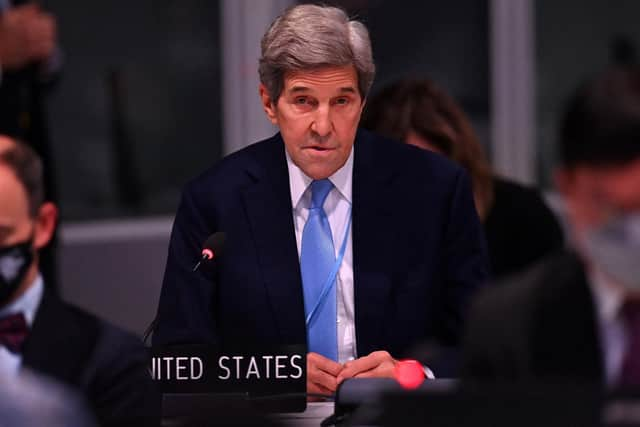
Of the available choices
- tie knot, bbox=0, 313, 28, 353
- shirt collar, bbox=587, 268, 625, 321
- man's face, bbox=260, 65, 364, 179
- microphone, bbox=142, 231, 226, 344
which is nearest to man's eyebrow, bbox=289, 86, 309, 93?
man's face, bbox=260, 65, 364, 179

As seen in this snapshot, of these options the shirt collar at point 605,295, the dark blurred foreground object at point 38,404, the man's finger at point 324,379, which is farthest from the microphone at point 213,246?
the shirt collar at point 605,295

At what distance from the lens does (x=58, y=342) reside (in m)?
1.77

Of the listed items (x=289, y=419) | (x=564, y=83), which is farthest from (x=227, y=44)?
(x=289, y=419)

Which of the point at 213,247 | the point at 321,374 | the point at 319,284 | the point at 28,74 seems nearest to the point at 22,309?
the point at 213,247

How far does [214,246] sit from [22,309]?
28.1 inches

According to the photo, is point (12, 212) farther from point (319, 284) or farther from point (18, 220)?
point (319, 284)

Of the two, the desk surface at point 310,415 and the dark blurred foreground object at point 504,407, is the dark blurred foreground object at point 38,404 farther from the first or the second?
the desk surface at point 310,415

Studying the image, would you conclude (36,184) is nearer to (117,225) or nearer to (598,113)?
(598,113)

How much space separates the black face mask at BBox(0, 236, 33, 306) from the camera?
176 cm

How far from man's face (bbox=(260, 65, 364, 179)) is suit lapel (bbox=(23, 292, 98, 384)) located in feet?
2.94

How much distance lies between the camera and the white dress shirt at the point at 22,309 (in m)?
1.75

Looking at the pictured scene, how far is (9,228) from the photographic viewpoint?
1.78 metres

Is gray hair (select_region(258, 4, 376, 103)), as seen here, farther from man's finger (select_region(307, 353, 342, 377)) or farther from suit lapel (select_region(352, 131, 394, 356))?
man's finger (select_region(307, 353, 342, 377))

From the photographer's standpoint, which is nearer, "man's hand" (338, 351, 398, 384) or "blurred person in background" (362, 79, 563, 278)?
"man's hand" (338, 351, 398, 384)
